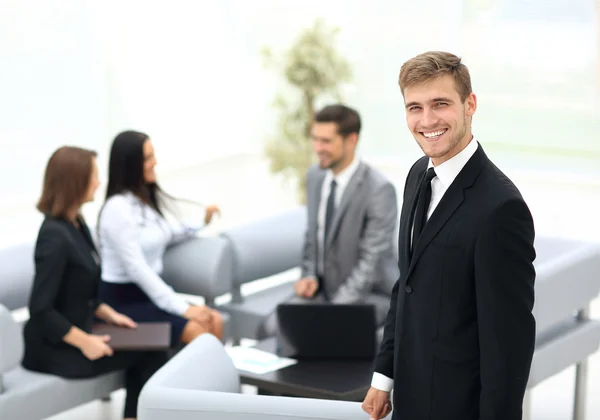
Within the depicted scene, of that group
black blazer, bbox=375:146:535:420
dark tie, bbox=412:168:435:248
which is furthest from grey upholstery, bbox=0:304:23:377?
dark tie, bbox=412:168:435:248

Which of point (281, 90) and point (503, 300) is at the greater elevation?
point (281, 90)

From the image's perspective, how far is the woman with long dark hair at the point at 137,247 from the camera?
5.34m

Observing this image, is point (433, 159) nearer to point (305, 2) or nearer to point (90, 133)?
point (90, 133)

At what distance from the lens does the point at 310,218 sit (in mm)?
5992

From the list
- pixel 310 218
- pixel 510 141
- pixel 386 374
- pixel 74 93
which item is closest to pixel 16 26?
pixel 74 93

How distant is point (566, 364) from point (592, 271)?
0.48 metres

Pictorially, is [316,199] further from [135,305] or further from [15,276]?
[15,276]

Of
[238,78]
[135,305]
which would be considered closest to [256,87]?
[238,78]

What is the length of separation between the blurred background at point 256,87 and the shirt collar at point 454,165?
3944mm

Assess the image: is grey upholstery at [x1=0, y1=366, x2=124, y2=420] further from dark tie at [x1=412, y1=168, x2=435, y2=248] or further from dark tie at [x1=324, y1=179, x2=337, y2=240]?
dark tie at [x1=412, y1=168, x2=435, y2=248]

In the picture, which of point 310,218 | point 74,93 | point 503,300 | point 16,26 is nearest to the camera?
point 503,300

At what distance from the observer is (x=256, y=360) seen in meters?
4.73

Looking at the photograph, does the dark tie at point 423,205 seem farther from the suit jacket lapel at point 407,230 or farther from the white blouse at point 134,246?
the white blouse at point 134,246

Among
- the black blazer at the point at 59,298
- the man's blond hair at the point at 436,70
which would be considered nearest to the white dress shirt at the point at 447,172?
the man's blond hair at the point at 436,70
